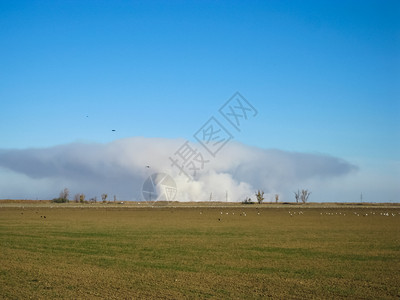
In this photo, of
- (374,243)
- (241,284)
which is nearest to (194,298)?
(241,284)

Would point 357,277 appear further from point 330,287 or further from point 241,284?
point 241,284

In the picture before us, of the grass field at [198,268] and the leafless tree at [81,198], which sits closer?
the grass field at [198,268]

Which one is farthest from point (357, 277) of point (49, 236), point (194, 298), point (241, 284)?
point (49, 236)

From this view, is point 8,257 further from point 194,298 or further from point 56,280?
point 194,298

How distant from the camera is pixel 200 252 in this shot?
21953mm

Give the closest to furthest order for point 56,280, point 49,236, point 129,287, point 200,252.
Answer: point 129,287, point 56,280, point 200,252, point 49,236

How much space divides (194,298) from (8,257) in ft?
34.8

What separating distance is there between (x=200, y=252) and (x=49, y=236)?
1186cm

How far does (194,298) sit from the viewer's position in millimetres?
12695

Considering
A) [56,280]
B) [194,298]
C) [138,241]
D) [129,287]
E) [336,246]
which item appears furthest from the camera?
[138,241]

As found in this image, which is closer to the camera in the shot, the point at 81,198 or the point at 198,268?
the point at 198,268

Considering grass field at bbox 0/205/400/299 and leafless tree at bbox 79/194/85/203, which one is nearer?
grass field at bbox 0/205/400/299

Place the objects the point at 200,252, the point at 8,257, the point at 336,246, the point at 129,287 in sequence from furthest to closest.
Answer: the point at 336,246 < the point at 200,252 < the point at 8,257 < the point at 129,287

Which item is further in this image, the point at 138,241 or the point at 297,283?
the point at 138,241
